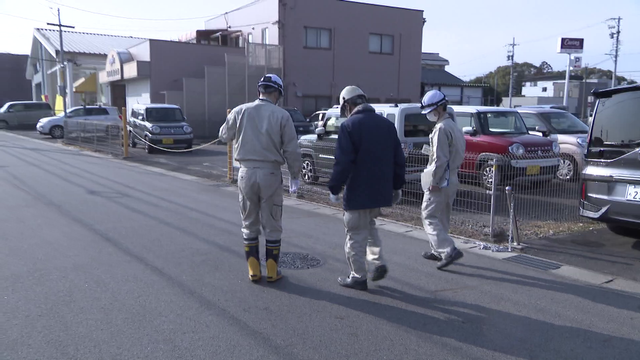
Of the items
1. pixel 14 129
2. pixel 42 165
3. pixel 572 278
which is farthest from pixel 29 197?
pixel 14 129

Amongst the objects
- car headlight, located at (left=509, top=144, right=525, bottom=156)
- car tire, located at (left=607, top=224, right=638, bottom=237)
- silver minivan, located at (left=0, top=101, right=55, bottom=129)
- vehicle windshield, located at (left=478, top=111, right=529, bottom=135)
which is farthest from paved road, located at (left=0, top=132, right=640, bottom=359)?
silver minivan, located at (left=0, top=101, right=55, bottom=129)

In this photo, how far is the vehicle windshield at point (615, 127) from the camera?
6.65 m

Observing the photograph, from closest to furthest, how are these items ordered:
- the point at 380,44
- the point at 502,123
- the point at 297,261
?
the point at 297,261 < the point at 502,123 < the point at 380,44

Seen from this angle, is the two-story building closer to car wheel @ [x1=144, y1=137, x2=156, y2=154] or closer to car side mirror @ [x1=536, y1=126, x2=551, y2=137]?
car wheel @ [x1=144, y1=137, x2=156, y2=154]

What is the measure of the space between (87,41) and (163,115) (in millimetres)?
29346

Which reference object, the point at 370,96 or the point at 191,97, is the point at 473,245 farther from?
the point at 370,96

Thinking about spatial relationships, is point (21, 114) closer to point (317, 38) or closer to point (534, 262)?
point (317, 38)

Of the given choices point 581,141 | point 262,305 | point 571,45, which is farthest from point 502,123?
point 571,45

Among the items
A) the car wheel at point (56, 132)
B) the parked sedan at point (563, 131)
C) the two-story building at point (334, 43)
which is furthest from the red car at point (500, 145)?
the car wheel at point (56, 132)

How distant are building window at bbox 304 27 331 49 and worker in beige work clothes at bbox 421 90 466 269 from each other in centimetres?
2469

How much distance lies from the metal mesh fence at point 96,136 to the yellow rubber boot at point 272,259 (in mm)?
14841

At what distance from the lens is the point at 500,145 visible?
35.7 ft

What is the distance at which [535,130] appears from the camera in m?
13.0

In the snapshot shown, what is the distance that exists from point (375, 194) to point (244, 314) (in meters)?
1.60
